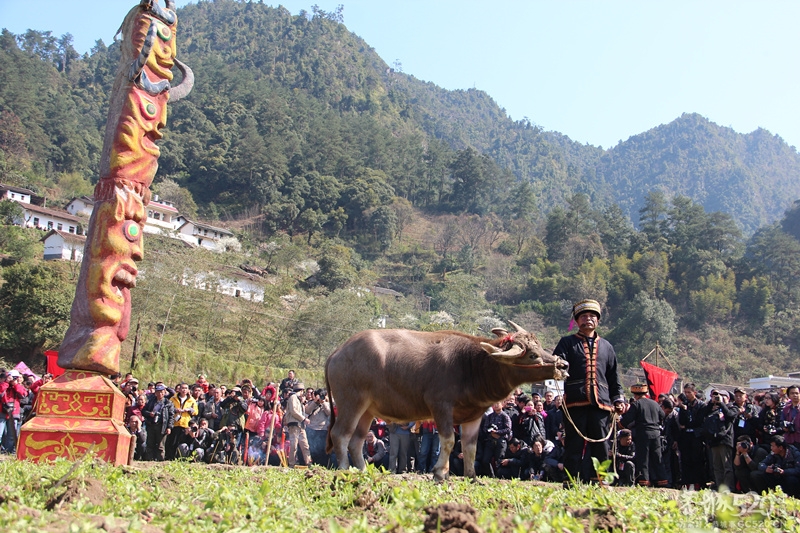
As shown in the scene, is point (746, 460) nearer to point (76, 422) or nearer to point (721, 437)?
point (721, 437)

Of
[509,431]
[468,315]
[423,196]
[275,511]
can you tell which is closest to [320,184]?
[423,196]

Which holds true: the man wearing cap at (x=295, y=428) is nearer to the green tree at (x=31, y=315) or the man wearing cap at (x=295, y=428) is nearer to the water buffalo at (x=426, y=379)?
the water buffalo at (x=426, y=379)

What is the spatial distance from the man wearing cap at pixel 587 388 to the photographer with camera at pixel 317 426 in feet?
28.1

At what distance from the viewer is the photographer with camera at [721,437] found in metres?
11.6

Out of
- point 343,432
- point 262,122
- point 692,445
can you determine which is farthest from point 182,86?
point 262,122

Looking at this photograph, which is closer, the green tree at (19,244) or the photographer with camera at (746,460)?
the photographer with camera at (746,460)

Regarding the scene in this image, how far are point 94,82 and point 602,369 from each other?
123151mm

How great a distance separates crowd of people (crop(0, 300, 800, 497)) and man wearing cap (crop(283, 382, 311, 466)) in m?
0.03

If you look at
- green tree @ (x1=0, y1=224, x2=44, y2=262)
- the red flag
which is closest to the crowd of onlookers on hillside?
the red flag

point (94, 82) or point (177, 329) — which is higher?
point (94, 82)

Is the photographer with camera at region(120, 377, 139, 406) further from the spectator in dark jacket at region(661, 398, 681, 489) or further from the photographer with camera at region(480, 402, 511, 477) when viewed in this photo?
the spectator in dark jacket at region(661, 398, 681, 489)

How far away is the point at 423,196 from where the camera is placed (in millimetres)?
109500

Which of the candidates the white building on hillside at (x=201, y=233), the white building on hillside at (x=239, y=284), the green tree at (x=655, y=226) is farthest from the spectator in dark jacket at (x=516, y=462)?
the green tree at (x=655, y=226)

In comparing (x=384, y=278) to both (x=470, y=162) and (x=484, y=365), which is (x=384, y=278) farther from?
(x=484, y=365)
